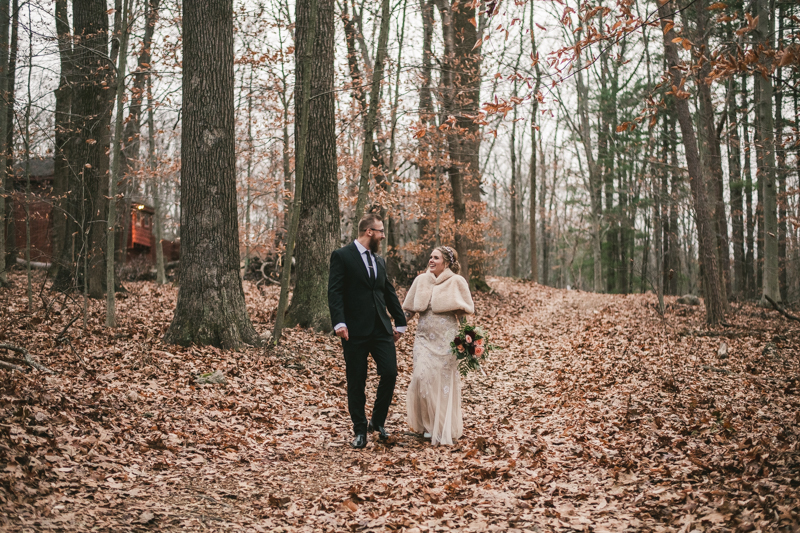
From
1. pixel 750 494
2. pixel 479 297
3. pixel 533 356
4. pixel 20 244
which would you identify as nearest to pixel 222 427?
pixel 750 494

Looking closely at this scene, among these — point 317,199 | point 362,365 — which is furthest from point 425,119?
point 362,365

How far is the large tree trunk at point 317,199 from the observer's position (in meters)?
10.9

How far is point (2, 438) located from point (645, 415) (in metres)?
6.51

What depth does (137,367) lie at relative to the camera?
741cm

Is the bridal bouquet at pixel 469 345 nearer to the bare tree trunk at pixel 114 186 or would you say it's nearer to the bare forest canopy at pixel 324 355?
the bare forest canopy at pixel 324 355

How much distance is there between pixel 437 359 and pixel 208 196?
15.7 feet

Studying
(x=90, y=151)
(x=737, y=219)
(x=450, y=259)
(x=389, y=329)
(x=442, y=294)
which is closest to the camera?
(x=389, y=329)

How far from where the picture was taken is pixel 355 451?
19.1ft

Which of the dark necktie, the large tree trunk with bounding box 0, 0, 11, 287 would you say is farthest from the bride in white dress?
the large tree trunk with bounding box 0, 0, 11, 287

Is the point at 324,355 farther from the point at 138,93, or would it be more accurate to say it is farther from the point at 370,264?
the point at 138,93

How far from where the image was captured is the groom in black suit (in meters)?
5.98

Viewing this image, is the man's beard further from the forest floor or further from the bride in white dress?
the forest floor

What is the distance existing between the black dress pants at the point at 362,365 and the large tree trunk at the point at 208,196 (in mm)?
3505

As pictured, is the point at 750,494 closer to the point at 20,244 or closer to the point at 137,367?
the point at 137,367
